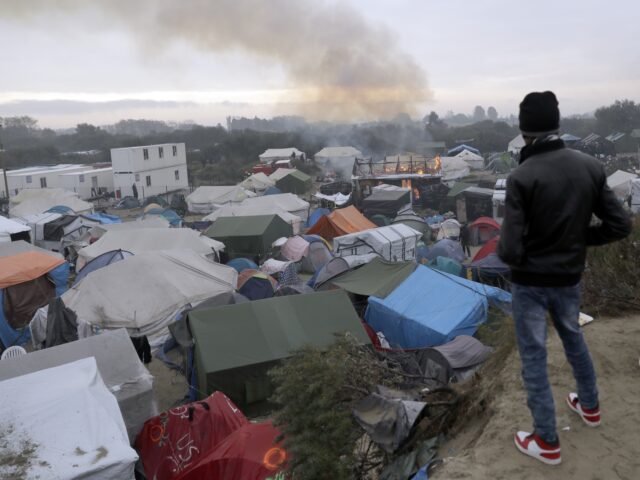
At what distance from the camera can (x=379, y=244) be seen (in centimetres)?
1700

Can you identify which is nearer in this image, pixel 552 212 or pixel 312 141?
pixel 552 212

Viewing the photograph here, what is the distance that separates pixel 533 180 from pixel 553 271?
0.45 meters

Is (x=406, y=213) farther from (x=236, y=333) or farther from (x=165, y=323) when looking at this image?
(x=236, y=333)

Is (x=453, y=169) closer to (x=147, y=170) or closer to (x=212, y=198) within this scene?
(x=212, y=198)

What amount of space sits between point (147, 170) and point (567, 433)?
138 feet

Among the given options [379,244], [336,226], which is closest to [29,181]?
[336,226]

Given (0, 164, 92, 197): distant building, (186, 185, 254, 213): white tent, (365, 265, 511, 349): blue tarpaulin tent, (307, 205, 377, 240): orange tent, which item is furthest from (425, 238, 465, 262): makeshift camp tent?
(0, 164, 92, 197): distant building

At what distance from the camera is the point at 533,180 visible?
8.32 feet

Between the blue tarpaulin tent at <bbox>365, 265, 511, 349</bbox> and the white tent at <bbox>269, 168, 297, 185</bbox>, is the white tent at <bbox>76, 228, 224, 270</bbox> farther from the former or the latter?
the white tent at <bbox>269, 168, 297, 185</bbox>

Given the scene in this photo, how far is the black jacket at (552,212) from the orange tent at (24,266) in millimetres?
13241

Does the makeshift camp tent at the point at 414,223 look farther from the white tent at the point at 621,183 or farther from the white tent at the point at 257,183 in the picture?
the white tent at the point at 257,183

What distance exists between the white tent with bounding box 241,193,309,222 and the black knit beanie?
24.0 meters

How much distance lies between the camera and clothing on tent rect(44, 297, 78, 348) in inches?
406

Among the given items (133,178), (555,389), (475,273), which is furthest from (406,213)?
(133,178)
